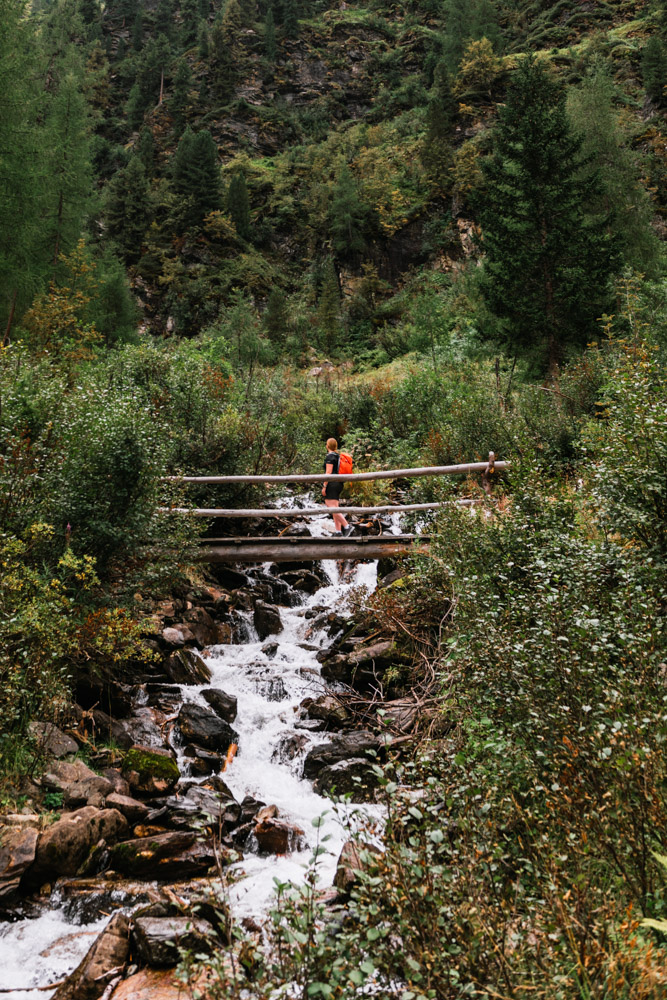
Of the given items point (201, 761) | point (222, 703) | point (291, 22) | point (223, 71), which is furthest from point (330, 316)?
point (291, 22)

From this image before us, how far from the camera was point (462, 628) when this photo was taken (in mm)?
4977

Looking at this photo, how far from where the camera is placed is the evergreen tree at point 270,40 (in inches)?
2085

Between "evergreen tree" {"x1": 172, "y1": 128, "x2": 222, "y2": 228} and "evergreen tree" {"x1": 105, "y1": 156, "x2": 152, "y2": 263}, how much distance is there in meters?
2.58

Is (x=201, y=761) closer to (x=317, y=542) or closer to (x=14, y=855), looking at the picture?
(x=14, y=855)

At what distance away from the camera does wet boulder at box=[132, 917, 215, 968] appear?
11.0 ft

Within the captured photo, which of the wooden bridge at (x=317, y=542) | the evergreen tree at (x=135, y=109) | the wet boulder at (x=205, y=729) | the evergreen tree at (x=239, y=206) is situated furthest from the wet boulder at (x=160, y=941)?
the evergreen tree at (x=135, y=109)

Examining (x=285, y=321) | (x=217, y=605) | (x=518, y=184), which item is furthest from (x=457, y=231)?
(x=217, y=605)

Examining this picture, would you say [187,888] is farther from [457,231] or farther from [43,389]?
[457,231]

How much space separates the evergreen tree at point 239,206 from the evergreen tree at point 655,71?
2398 centimetres

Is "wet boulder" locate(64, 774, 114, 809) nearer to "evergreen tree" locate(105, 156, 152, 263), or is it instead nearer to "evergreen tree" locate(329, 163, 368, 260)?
"evergreen tree" locate(329, 163, 368, 260)

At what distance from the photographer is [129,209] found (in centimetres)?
3859

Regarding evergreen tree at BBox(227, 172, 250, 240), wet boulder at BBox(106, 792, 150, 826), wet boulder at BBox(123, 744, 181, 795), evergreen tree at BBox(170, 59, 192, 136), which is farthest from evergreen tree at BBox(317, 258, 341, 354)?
evergreen tree at BBox(170, 59, 192, 136)

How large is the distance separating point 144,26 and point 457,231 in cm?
5155

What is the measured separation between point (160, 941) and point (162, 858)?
96cm
